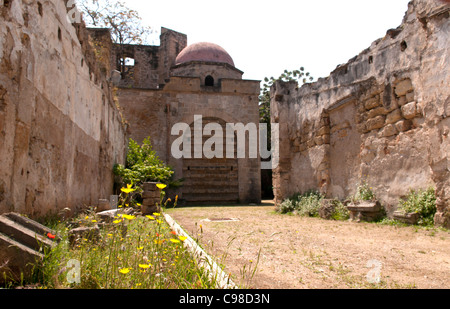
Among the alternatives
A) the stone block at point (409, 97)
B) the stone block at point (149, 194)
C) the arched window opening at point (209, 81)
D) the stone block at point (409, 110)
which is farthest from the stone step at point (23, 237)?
the arched window opening at point (209, 81)

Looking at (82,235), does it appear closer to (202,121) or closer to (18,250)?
(18,250)

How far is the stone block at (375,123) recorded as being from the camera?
20.8 ft

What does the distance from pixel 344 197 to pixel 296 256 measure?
4.35 metres

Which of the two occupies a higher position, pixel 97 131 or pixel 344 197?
pixel 97 131

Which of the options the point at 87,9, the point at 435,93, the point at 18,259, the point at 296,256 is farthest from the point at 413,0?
the point at 87,9

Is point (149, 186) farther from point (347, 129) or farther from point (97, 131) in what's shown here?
point (347, 129)

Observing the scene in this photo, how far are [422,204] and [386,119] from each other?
1.75 meters

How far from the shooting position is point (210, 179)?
15.1 meters

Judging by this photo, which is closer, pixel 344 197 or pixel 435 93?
pixel 435 93

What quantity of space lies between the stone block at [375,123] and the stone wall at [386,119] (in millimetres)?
19

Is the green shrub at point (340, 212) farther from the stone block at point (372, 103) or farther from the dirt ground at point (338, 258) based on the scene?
the stone block at point (372, 103)

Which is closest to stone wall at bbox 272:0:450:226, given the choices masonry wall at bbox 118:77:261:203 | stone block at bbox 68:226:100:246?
stone block at bbox 68:226:100:246

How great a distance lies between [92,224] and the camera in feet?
11.5

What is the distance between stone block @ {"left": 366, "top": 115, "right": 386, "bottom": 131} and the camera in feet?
20.8
